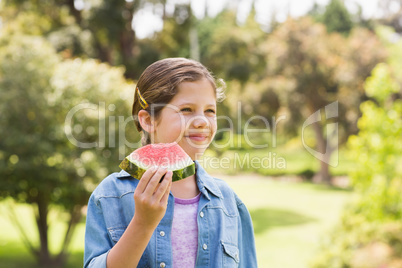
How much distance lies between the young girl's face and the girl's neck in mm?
125

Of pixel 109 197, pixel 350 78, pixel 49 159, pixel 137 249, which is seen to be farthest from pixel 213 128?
pixel 350 78

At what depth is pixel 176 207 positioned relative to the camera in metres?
1.64

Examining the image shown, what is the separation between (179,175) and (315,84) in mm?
21301

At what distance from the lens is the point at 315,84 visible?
2173 cm

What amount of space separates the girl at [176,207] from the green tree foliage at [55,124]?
17.4 ft

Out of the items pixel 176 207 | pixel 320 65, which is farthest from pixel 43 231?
pixel 320 65

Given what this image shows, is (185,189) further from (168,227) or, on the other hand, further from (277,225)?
(277,225)

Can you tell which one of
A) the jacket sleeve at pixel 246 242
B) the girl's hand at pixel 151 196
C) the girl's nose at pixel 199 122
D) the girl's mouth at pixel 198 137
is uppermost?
the girl's nose at pixel 199 122

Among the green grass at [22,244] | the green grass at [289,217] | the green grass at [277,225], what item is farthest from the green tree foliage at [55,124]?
the green grass at [289,217]

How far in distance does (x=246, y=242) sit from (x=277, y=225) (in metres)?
12.3

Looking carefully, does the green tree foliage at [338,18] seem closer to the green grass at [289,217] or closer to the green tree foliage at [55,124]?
the green grass at [289,217]

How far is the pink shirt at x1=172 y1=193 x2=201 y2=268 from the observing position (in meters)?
1.57

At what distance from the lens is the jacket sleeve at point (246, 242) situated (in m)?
1.82

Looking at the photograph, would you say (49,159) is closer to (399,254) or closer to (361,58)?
(399,254)
